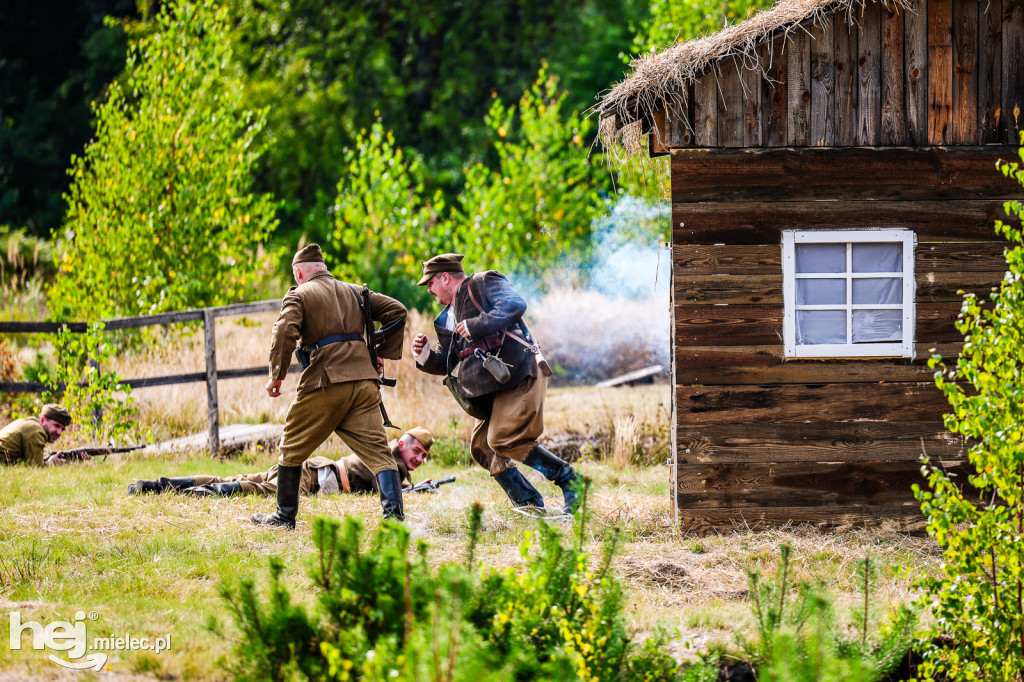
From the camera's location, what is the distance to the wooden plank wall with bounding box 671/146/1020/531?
21.4 ft

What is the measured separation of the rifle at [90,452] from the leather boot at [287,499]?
3384mm

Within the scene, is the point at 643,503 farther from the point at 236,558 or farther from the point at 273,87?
the point at 273,87

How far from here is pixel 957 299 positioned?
6.58 m

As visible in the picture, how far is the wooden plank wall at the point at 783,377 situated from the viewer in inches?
257

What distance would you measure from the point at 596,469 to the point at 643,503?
6.10 ft

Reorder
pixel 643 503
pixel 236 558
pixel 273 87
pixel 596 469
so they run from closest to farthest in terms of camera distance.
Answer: pixel 236 558
pixel 643 503
pixel 596 469
pixel 273 87

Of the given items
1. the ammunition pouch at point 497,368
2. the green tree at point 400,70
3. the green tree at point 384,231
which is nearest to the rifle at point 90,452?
the ammunition pouch at point 497,368

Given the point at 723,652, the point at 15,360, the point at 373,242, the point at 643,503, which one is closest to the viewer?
the point at 723,652

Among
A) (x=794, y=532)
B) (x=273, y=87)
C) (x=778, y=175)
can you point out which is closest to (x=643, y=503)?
(x=794, y=532)

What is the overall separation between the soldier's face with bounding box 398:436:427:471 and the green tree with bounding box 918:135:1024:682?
14.3 ft

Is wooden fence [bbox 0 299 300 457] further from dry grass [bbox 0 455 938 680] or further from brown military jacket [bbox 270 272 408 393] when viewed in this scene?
brown military jacket [bbox 270 272 408 393]

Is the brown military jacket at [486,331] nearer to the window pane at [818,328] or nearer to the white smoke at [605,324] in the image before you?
the window pane at [818,328]

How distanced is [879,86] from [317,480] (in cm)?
537

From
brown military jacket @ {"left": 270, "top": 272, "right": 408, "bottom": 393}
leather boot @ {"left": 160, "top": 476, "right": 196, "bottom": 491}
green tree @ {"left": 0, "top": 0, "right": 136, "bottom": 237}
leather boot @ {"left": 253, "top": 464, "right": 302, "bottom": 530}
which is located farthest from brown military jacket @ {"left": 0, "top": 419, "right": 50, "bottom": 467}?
green tree @ {"left": 0, "top": 0, "right": 136, "bottom": 237}
